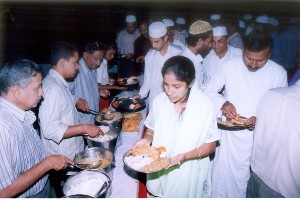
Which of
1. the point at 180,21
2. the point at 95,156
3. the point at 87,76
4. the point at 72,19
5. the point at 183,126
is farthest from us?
the point at 72,19

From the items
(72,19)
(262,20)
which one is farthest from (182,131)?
(72,19)

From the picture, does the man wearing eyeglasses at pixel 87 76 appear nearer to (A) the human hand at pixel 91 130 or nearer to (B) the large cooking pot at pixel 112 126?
(B) the large cooking pot at pixel 112 126

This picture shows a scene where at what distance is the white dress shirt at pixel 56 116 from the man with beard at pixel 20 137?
296 millimetres

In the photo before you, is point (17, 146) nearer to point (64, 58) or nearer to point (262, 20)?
point (64, 58)

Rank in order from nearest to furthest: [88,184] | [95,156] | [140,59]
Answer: [88,184] → [95,156] → [140,59]

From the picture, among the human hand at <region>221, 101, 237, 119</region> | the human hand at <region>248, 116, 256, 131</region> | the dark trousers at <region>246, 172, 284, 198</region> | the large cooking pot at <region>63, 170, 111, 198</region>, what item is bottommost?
the dark trousers at <region>246, 172, 284, 198</region>

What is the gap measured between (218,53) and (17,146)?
272cm

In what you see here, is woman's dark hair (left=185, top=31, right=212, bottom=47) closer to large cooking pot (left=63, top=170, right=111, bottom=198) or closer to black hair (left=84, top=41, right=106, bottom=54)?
black hair (left=84, top=41, right=106, bottom=54)

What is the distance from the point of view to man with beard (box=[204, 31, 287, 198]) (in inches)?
93.5

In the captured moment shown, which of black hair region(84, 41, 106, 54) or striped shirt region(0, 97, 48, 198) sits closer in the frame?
striped shirt region(0, 97, 48, 198)

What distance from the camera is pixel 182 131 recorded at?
5.90 ft

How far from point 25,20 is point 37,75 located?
749cm

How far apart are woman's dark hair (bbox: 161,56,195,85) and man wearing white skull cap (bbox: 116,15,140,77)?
3521 mm

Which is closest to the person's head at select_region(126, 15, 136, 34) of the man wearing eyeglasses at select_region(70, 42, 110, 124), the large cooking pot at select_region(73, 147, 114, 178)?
the man wearing eyeglasses at select_region(70, 42, 110, 124)
